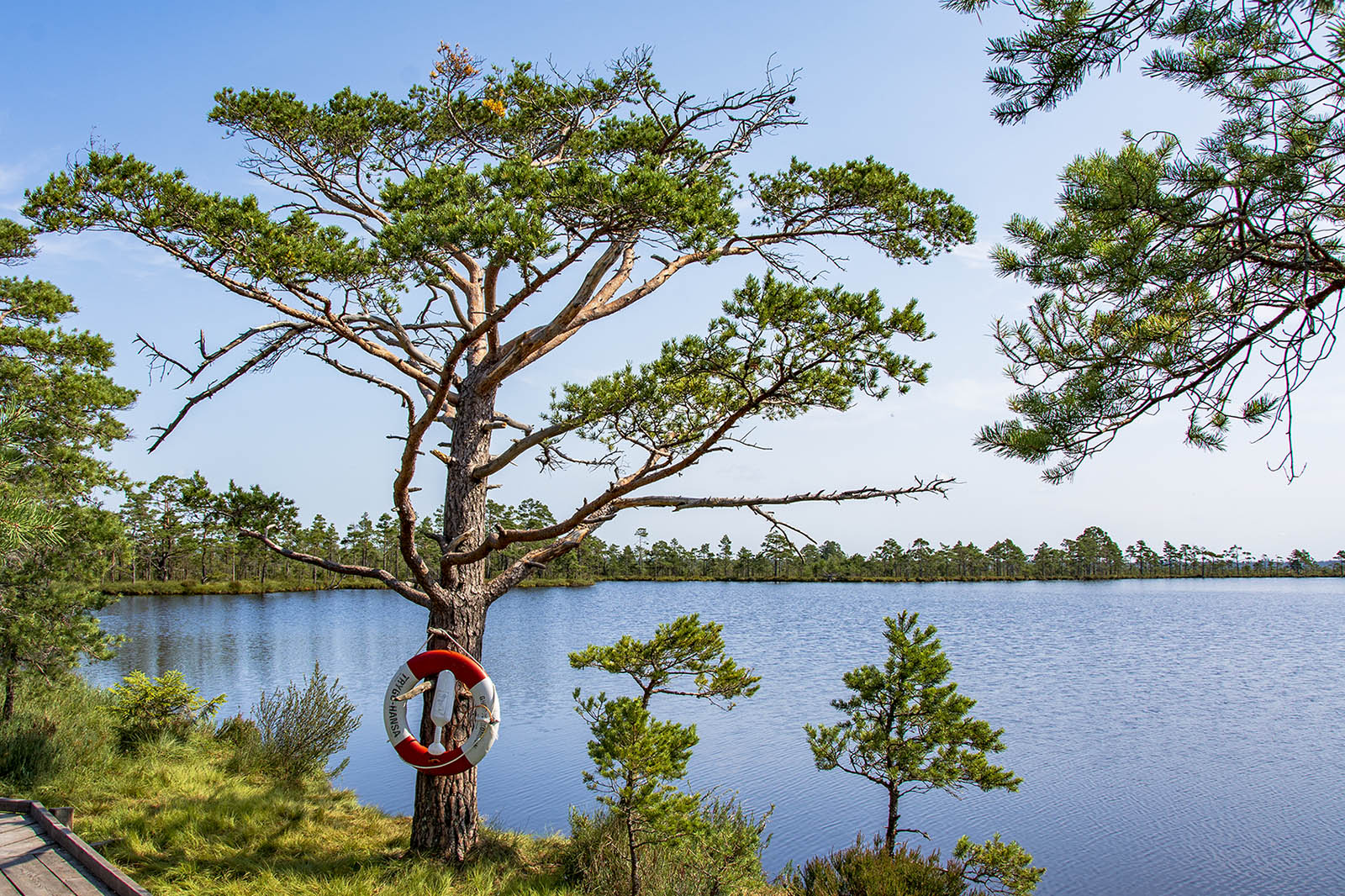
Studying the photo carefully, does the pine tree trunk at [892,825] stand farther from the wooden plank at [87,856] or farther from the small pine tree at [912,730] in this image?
the wooden plank at [87,856]

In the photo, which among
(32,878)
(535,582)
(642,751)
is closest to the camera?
(32,878)

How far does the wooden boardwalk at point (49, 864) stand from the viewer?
4.12 meters

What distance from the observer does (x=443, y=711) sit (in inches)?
213

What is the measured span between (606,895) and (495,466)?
3194mm

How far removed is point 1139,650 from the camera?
22.4 metres

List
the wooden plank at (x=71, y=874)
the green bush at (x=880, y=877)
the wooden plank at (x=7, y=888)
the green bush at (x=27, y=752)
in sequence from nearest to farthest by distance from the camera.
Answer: the wooden plank at (x=7, y=888), the wooden plank at (x=71, y=874), the green bush at (x=880, y=877), the green bush at (x=27, y=752)

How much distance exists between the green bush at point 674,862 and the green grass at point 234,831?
22cm

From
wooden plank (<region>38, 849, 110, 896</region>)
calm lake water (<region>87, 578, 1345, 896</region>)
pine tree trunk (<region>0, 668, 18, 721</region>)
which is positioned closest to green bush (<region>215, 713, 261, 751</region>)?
calm lake water (<region>87, 578, 1345, 896</region>)

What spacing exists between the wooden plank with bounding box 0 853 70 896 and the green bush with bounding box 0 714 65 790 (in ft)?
10.9

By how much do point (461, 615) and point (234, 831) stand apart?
98.9 inches

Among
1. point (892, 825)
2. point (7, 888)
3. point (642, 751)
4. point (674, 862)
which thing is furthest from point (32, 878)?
point (892, 825)

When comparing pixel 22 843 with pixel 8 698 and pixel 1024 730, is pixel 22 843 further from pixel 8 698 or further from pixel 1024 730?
pixel 1024 730

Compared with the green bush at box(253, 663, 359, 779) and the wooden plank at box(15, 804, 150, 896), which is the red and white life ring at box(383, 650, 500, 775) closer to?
the wooden plank at box(15, 804, 150, 896)

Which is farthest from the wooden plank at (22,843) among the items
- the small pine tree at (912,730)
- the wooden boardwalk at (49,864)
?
the small pine tree at (912,730)
